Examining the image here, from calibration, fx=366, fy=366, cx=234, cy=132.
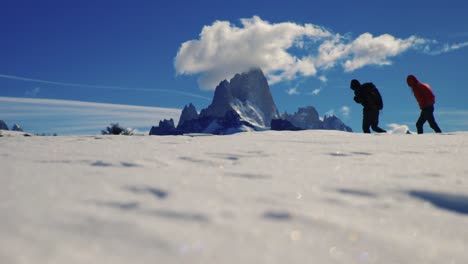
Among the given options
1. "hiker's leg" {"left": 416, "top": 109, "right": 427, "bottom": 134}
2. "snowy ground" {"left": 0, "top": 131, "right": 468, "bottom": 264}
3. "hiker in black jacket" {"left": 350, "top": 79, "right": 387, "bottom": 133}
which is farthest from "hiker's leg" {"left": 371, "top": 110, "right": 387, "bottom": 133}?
"snowy ground" {"left": 0, "top": 131, "right": 468, "bottom": 264}

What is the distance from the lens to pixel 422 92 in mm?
9148

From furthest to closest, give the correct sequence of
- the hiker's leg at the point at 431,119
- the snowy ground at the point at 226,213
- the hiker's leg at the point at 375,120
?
the hiker's leg at the point at 375,120, the hiker's leg at the point at 431,119, the snowy ground at the point at 226,213

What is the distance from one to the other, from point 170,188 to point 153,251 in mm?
737

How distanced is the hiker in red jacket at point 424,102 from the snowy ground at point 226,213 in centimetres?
701

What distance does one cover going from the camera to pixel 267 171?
257cm

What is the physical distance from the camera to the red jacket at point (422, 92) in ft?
29.9

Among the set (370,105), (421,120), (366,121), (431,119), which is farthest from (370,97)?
(431,119)

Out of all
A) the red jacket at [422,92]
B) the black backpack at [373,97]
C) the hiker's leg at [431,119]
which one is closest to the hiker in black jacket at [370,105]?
the black backpack at [373,97]

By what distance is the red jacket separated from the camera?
29.9 feet

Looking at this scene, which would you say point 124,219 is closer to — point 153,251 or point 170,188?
point 153,251

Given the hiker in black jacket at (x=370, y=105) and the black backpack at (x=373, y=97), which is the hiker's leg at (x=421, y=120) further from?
the black backpack at (x=373, y=97)

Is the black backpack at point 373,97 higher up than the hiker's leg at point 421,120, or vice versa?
the black backpack at point 373,97

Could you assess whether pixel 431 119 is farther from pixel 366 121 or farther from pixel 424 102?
pixel 366 121

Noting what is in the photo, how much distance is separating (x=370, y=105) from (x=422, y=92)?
125 cm
